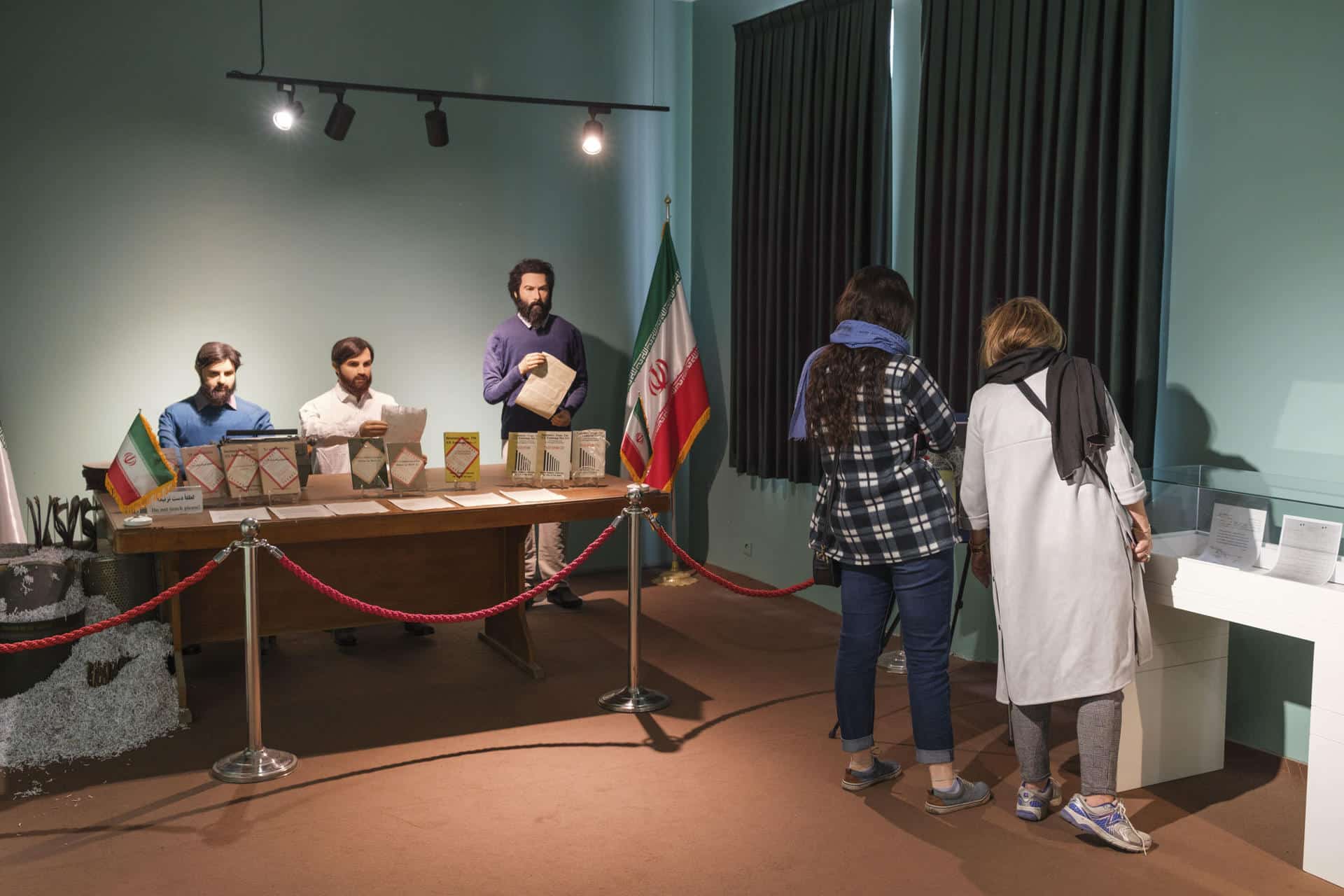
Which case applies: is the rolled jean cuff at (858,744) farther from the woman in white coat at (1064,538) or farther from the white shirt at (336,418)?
the white shirt at (336,418)

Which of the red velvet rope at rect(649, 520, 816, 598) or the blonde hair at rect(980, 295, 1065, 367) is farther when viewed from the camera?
the red velvet rope at rect(649, 520, 816, 598)

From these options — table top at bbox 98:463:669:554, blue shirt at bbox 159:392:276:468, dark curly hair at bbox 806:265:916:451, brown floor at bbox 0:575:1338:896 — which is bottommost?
brown floor at bbox 0:575:1338:896

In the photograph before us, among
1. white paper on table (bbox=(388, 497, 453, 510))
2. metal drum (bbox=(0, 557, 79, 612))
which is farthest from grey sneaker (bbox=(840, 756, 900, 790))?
metal drum (bbox=(0, 557, 79, 612))

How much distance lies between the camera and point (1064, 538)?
3037mm

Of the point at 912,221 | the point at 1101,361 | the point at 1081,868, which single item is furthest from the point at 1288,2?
the point at 1081,868

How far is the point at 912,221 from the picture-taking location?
5.30 meters

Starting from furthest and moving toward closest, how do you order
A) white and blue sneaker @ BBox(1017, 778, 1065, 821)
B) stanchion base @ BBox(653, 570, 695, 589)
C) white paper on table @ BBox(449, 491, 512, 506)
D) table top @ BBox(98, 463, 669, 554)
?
stanchion base @ BBox(653, 570, 695, 589) → white paper on table @ BBox(449, 491, 512, 506) → table top @ BBox(98, 463, 669, 554) → white and blue sneaker @ BBox(1017, 778, 1065, 821)

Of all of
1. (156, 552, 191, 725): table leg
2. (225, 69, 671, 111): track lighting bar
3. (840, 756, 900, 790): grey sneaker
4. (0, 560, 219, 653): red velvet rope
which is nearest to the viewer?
(0, 560, 219, 653): red velvet rope

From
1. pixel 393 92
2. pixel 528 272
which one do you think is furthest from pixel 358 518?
pixel 393 92

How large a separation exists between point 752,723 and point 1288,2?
2941 millimetres

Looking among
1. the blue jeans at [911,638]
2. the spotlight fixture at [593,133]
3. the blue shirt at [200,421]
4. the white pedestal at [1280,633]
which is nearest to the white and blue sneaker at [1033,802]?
the blue jeans at [911,638]

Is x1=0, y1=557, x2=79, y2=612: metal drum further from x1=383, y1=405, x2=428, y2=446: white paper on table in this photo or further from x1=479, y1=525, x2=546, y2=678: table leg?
x1=479, y1=525, x2=546, y2=678: table leg

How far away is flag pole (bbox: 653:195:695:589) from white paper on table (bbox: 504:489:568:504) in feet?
5.63

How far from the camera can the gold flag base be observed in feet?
21.0
